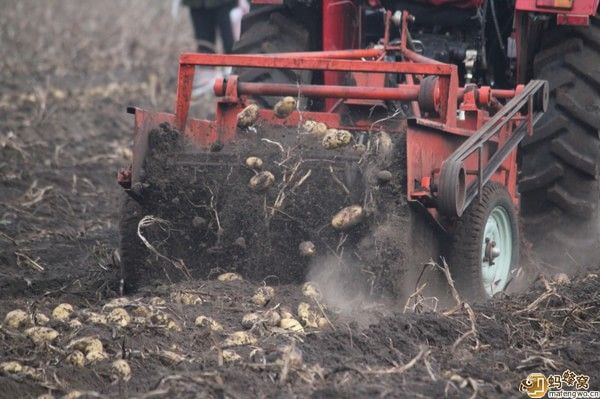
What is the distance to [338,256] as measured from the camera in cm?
555


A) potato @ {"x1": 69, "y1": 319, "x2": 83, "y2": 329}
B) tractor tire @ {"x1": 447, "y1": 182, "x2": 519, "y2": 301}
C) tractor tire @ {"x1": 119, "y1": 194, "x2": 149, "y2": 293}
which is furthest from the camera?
tractor tire @ {"x1": 119, "y1": 194, "x2": 149, "y2": 293}

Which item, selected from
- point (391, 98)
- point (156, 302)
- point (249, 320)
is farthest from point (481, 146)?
point (156, 302)

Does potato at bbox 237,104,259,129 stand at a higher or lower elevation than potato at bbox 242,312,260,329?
higher

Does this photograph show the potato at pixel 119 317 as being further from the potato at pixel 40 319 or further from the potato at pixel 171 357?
the potato at pixel 171 357

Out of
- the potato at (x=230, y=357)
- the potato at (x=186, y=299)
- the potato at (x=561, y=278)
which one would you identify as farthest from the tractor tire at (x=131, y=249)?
the potato at (x=561, y=278)

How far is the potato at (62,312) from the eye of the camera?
196 inches

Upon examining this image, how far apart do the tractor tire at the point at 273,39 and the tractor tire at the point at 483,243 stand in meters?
1.62

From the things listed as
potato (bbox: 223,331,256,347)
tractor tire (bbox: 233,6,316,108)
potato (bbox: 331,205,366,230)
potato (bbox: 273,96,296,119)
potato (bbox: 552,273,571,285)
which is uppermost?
tractor tire (bbox: 233,6,316,108)

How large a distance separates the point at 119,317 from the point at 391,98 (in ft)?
6.00

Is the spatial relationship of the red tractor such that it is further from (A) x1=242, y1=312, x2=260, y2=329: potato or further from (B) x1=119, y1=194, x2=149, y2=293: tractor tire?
(A) x1=242, y1=312, x2=260, y2=329: potato

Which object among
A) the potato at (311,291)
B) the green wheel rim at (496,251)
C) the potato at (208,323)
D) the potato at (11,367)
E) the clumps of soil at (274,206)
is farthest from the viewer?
the green wheel rim at (496,251)

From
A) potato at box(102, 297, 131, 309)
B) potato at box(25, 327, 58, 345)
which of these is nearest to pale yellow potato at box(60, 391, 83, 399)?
potato at box(25, 327, 58, 345)

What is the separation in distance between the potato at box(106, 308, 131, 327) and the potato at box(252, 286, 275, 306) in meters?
0.62

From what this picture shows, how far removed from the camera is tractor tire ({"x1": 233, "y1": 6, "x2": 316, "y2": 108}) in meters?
7.21
